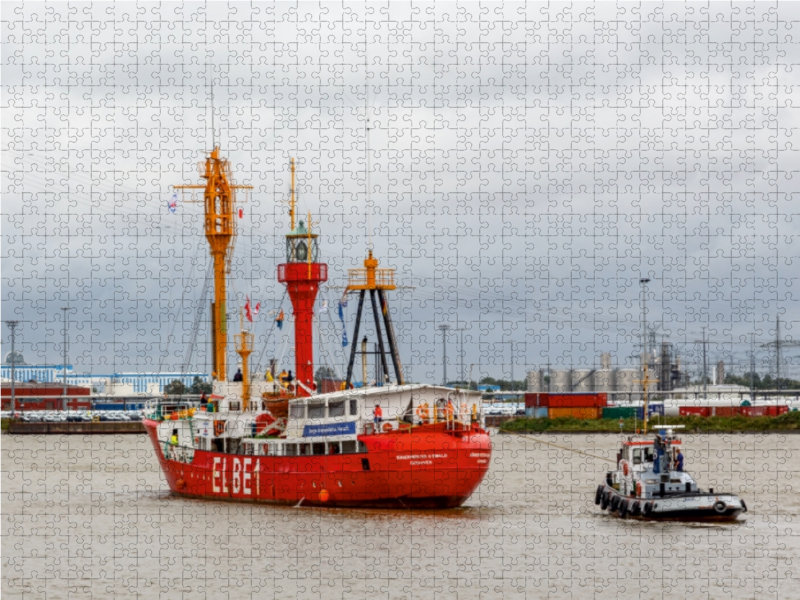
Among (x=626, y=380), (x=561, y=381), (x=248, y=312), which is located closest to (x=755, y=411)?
(x=626, y=380)

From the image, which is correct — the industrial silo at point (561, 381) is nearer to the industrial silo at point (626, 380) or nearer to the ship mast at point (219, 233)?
the industrial silo at point (626, 380)

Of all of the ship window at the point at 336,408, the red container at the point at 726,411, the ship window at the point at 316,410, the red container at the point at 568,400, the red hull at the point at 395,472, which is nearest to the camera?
the red hull at the point at 395,472

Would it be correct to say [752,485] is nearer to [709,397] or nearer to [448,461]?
[448,461]

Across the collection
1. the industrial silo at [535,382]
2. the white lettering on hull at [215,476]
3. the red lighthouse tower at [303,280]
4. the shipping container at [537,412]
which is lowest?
the shipping container at [537,412]

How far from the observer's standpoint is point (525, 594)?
105ft

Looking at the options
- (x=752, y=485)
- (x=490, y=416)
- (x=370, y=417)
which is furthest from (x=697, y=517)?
(x=490, y=416)

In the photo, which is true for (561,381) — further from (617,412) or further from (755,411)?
(755,411)

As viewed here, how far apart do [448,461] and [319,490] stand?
5.27 meters

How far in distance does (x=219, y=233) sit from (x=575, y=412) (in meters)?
90.7

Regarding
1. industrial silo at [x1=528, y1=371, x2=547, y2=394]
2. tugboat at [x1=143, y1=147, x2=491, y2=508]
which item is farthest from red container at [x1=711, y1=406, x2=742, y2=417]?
tugboat at [x1=143, y1=147, x2=491, y2=508]

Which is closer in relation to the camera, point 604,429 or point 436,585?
point 436,585

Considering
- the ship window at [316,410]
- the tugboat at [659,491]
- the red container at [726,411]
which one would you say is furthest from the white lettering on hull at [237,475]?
the red container at [726,411]

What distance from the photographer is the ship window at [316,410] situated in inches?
2044

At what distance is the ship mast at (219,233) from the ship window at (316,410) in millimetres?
9713
